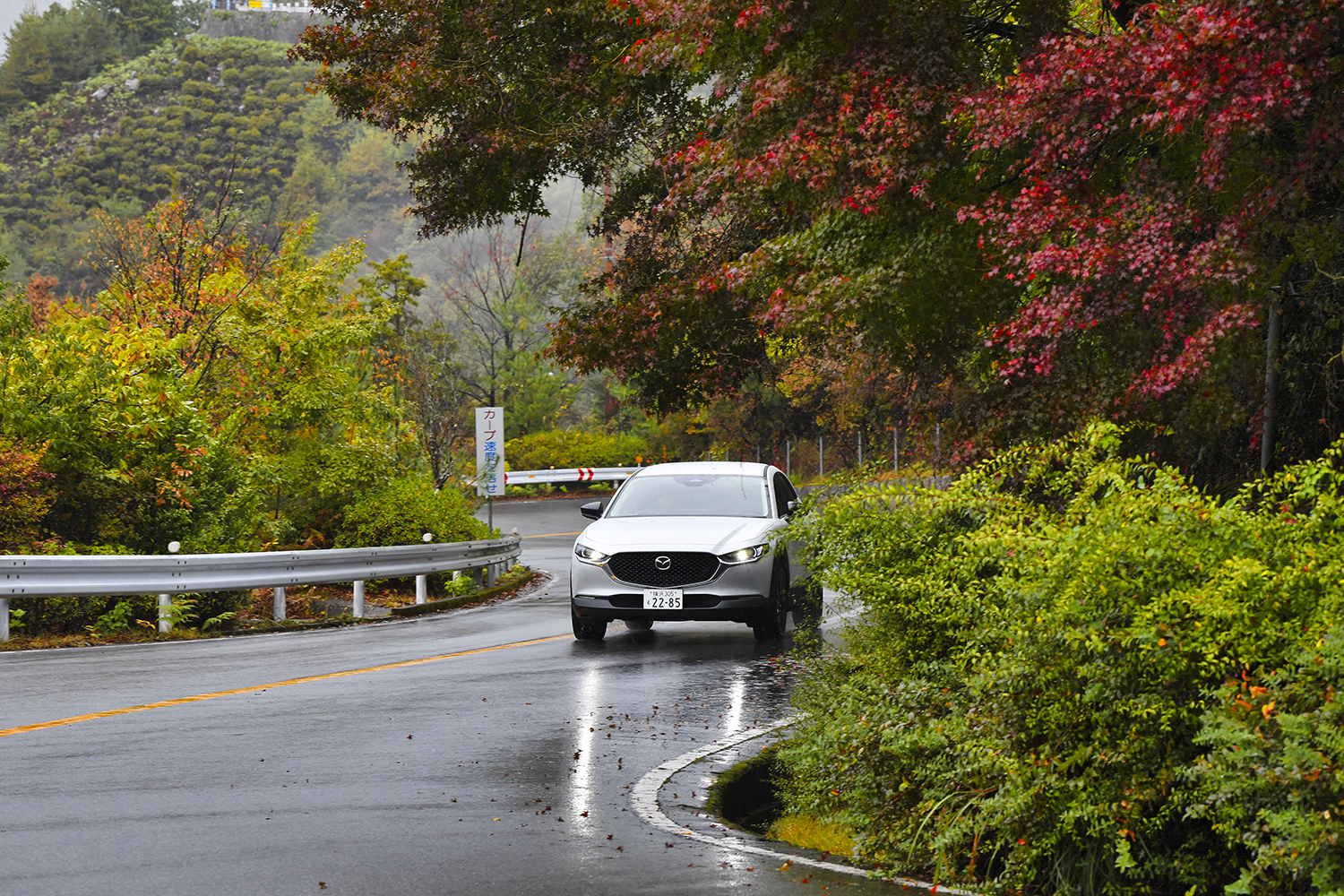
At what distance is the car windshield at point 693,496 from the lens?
48.4 feet

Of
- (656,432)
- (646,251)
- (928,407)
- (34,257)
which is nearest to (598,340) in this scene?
(646,251)

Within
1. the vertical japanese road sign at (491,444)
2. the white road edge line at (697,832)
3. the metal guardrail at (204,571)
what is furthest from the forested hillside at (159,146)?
the white road edge line at (697,832)

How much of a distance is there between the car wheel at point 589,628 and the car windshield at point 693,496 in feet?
4.01

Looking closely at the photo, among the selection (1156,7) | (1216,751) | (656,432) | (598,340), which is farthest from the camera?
(656,432)

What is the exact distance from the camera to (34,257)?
270ft

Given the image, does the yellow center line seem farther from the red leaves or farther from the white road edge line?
the red leaves

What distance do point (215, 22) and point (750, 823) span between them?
145 m

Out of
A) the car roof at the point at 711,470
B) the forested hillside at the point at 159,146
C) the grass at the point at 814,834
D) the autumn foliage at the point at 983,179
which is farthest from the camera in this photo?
the forested hillside at the point at 159,146

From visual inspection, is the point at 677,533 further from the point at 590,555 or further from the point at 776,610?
the point at 776,610

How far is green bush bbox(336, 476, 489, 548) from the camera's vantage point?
71.2 feet

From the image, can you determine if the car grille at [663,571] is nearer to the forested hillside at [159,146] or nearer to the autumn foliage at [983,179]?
the autumn foliage at [983,179]

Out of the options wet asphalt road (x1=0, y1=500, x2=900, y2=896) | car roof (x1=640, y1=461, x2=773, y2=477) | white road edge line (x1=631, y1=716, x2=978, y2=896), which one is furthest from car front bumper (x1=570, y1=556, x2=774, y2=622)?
white road edge line (x1=631, y1=716, x2=978, y2=896)

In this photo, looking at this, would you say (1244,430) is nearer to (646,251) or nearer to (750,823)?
(750,823)

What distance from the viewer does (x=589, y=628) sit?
46.9 feet
